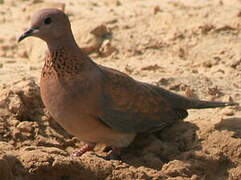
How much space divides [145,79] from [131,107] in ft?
4.90

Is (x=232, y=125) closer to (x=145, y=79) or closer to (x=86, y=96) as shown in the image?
(x=86, y=96)

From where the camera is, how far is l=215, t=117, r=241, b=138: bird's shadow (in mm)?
7988

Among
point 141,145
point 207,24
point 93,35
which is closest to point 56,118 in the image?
point 141,145

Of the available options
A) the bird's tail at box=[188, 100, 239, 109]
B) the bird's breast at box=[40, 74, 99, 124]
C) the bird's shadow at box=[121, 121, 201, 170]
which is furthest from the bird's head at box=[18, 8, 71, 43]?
the bird's tail at box=[188, 100, 239, 109]

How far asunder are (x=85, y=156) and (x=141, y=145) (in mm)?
949

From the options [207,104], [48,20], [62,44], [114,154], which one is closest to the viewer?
[48,20]

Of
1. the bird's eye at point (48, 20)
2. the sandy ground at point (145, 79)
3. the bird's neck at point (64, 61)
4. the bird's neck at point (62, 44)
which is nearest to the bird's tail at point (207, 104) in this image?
the sandy ground at point (145, 79)

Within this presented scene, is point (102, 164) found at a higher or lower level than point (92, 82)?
lower

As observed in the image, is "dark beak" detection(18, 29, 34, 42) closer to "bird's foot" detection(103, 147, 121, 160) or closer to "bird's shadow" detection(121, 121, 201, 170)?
"bird's foot" detection(103, 147, 121, 160)

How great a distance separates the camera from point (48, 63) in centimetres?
770

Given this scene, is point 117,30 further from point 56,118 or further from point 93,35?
point 56,118

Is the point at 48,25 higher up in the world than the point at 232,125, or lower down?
higher up

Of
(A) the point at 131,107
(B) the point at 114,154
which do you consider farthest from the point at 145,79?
(B) the point at 114,154

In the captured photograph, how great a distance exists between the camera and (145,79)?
373 inches
